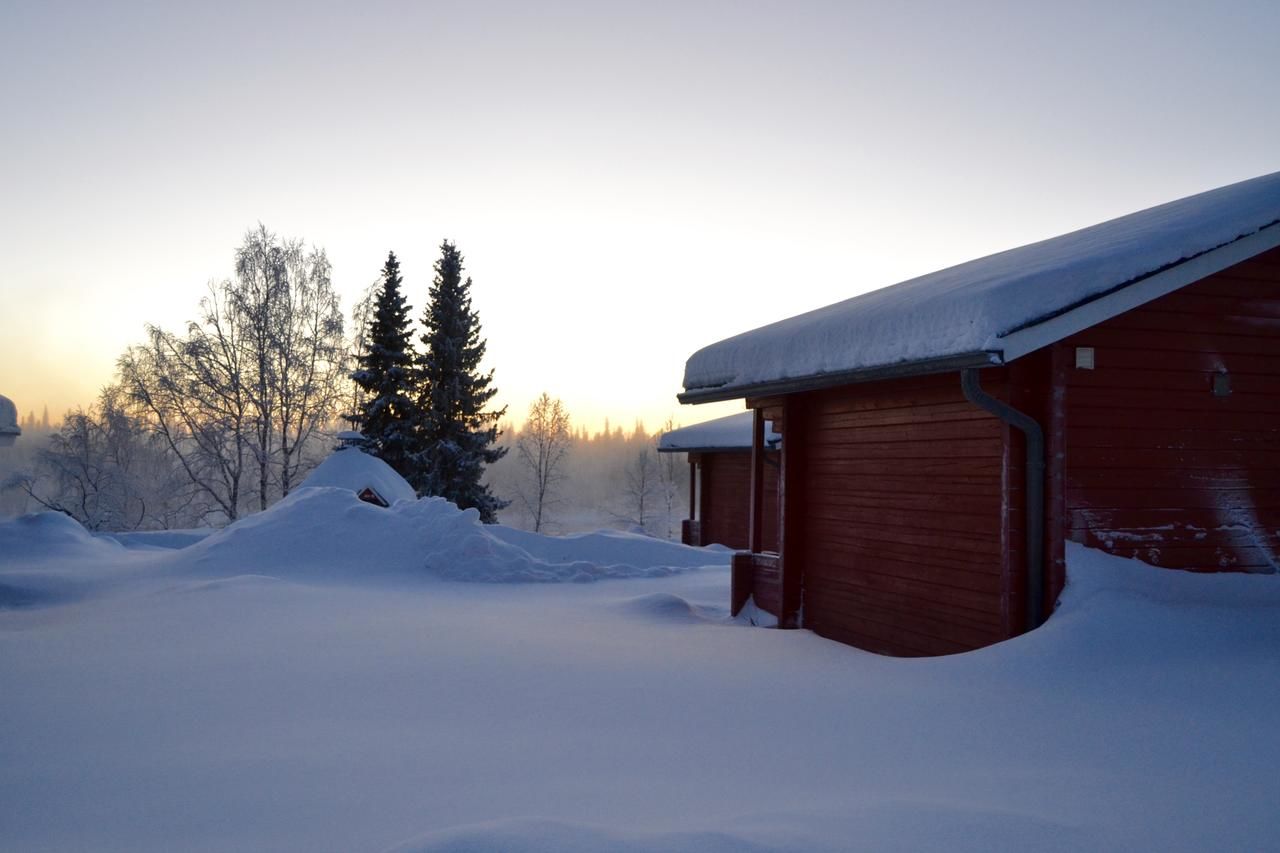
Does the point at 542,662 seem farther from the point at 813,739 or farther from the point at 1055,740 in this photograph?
the point at 1055,740

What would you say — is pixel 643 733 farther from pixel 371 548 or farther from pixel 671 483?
pixel 671 483

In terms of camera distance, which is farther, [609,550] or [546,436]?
[546,436]

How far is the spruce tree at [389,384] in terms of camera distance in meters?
30.7

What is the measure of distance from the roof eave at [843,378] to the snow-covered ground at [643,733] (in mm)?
1936

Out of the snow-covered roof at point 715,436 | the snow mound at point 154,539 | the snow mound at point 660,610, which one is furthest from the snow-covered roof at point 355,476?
the snow mound at point 660,610

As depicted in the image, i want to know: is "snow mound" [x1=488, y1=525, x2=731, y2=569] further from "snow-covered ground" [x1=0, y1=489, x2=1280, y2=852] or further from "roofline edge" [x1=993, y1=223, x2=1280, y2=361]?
"roofline edge" [x1=993, y1=223, x2=1280, y2=361]

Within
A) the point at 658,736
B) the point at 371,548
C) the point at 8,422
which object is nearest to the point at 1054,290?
the point at 658,736

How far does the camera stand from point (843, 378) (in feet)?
26.9

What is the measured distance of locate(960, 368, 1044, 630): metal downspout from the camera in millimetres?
6926

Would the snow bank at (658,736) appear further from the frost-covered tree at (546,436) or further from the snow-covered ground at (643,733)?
the frost-covered tree at (546,436)

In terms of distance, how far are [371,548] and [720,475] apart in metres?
11.6

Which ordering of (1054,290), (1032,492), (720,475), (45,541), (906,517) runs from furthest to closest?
(720,475)
(45,541)
(906,517)
(1032,492)
(1054,290)

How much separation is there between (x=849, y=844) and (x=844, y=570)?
644 centimetres

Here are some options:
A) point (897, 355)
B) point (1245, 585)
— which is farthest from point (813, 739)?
point (1245, 585)
